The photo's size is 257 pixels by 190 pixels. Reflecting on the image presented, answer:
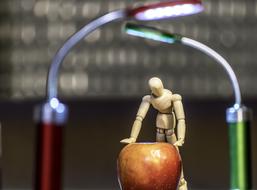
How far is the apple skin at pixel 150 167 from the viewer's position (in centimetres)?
85

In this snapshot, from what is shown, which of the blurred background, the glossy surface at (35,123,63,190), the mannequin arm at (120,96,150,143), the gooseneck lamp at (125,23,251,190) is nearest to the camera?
the glossy surface at (35,123,63,190)

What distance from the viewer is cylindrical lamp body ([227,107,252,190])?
31.5 inches

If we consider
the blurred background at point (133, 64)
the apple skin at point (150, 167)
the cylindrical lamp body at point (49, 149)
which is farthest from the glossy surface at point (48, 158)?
the blurred background at point (133, 64)

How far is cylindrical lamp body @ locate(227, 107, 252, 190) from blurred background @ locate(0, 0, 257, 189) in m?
0.58

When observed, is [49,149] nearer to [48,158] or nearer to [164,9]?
[48,158]

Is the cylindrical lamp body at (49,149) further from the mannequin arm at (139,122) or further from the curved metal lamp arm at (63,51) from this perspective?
the mannequin arm at (139,122)

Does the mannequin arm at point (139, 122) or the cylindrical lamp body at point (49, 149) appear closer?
the cylindrical lamp body at point (49, 149)

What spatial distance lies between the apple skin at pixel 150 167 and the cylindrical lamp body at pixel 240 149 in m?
0.09

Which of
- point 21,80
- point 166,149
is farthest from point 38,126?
point 21,80

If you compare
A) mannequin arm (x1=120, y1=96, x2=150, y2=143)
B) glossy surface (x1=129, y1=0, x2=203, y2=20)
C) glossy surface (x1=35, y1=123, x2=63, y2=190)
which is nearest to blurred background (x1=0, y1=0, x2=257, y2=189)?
mannequin arm (x1=120, y1=96, x2=150, y2=143)

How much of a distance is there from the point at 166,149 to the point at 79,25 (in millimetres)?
656

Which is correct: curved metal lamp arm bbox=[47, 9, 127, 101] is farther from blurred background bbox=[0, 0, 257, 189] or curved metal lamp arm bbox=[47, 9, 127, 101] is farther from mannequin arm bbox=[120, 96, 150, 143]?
blurred background bbox=[0, 0, 257, 189]

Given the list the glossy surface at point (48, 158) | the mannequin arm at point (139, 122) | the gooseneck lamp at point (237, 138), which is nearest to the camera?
the glossy surface at point (48, 158)

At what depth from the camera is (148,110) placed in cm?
93
